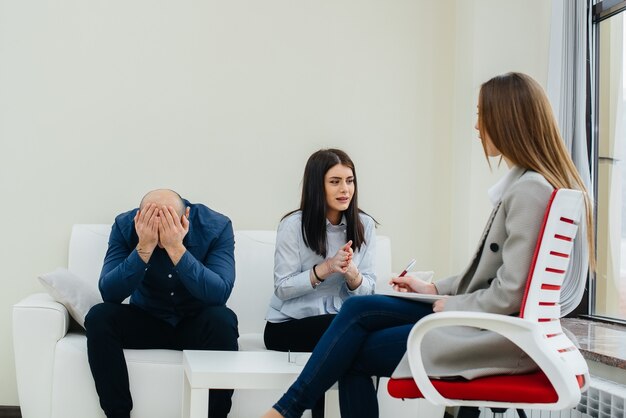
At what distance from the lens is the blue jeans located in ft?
7.02

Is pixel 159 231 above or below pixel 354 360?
above

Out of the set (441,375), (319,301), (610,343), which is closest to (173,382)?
(319,301)

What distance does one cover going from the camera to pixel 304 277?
3.09 m

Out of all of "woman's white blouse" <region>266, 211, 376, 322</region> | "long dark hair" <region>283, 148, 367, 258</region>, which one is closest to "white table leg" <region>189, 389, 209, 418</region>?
"woman's white blouse" <region>266, 211, 376, 322</region>

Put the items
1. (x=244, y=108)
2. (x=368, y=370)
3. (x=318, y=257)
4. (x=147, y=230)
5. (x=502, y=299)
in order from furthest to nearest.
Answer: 1. (x=244, y=108)
2. (x=318, y=257)
3. (x=147, y=230)
4. (x=368, y=370)
5. (x=502, y=299)

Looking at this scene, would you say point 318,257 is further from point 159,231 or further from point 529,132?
point 529,132

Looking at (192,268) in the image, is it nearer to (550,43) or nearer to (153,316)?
(153,316)

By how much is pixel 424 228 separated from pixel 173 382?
1717 millimetres

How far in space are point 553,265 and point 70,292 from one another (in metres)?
2.00

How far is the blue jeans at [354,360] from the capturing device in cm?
214

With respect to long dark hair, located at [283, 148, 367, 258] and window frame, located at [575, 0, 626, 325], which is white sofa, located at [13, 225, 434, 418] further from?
window frame, located at [575, 0, 626, 325]

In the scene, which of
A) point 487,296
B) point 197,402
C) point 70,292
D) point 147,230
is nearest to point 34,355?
point 70,292

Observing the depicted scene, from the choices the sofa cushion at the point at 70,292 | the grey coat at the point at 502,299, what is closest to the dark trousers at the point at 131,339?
the sofa cushion at the point at 70,292

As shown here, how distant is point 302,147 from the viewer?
3.95m
